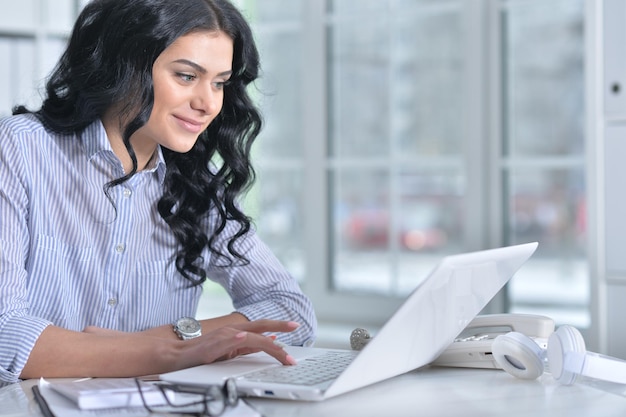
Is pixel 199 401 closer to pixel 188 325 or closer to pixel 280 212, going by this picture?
pixel 188 325

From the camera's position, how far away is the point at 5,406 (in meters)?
1.26

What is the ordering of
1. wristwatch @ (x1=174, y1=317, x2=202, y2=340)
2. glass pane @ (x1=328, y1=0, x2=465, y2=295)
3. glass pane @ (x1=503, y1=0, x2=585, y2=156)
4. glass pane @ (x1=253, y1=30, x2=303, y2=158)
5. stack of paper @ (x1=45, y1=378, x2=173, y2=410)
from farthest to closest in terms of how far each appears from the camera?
glass pane @ (x1=503, y1=0, x2=585, y2=156), glass pane @ (x1=253, y1=30, x2=303, y2=158), glass pane @ (x1=328, y1=0, x2=465, y2=295), wristwatch @ (x1=174, y1=317, x2=202, y2=340), stack of paper @ (x1=45, y1=378, x2=173, y2=410)

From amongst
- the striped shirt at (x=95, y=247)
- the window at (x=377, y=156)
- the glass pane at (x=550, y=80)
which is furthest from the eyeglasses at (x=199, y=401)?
the glass pane at (x=550, y=80)

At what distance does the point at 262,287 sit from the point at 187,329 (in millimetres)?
297

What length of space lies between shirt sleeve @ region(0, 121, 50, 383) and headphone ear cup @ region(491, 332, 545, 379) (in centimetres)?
80

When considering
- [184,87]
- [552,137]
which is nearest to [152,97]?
[184,87]

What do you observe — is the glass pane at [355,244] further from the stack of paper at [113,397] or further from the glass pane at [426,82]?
the stack of paper at [113,397]

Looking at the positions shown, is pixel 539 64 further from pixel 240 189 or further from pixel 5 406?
pixel 5 406

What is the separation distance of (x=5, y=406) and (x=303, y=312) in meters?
0.82

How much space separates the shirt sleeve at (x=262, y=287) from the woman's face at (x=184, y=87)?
0.29 meters

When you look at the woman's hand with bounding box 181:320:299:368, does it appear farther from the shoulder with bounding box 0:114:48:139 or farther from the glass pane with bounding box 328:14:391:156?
the glass pane with bounding box 328:14:391:156

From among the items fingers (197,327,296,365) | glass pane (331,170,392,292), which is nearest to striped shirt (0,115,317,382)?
fingers (197,327,296,365)

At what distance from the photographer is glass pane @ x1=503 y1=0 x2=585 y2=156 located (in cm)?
761

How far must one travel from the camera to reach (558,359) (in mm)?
1382
